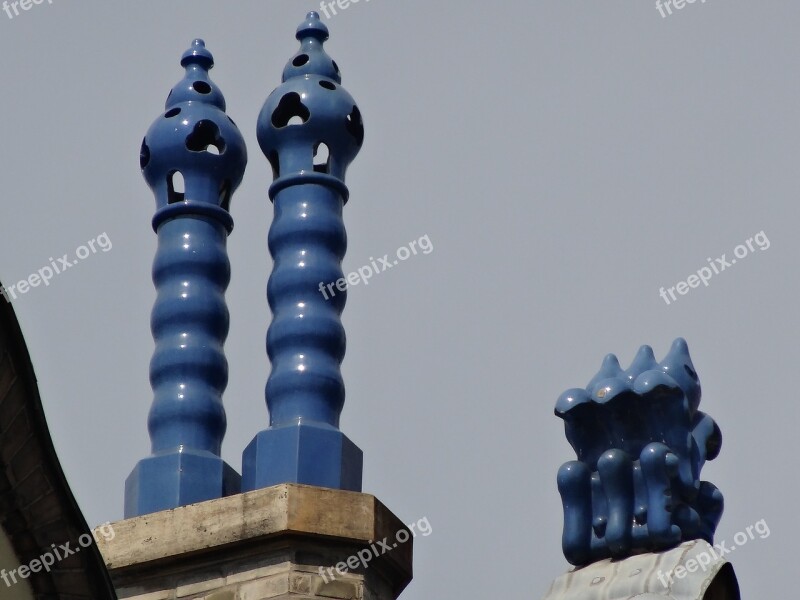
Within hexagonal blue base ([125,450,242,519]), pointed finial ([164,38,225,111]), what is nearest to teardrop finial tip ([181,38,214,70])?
pointed finial ([164,38,225,111])

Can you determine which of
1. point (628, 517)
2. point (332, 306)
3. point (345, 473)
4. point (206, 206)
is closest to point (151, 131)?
point (206, 206)

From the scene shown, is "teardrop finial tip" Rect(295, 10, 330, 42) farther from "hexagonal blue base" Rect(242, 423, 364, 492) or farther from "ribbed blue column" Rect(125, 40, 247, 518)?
"hexagonal blue base" Rect(242, 423, 364, 492)

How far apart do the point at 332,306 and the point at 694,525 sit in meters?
2.30

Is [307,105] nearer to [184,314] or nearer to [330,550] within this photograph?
[184,314]

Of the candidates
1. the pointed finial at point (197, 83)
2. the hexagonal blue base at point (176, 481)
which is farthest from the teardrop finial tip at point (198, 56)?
the hexagonal blue base at point (176, 481)

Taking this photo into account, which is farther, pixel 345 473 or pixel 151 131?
pixel 151 131

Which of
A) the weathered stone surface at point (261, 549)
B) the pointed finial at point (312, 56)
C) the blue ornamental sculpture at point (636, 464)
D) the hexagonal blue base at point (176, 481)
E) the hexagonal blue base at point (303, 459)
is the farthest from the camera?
the pointed finial at point (312, 56)

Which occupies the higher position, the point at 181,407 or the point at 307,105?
the point at 307,105

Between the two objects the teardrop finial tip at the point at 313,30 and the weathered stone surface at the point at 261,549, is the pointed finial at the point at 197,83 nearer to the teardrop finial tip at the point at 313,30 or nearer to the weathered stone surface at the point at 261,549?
the teardrop finial tip at the point at 313,30

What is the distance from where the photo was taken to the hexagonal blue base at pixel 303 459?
43.6 feet

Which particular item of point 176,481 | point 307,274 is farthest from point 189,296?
point 176,481

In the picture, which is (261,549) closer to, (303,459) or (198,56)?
(303,459)

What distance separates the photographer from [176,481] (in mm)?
13516

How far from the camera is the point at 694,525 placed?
42.9ft
